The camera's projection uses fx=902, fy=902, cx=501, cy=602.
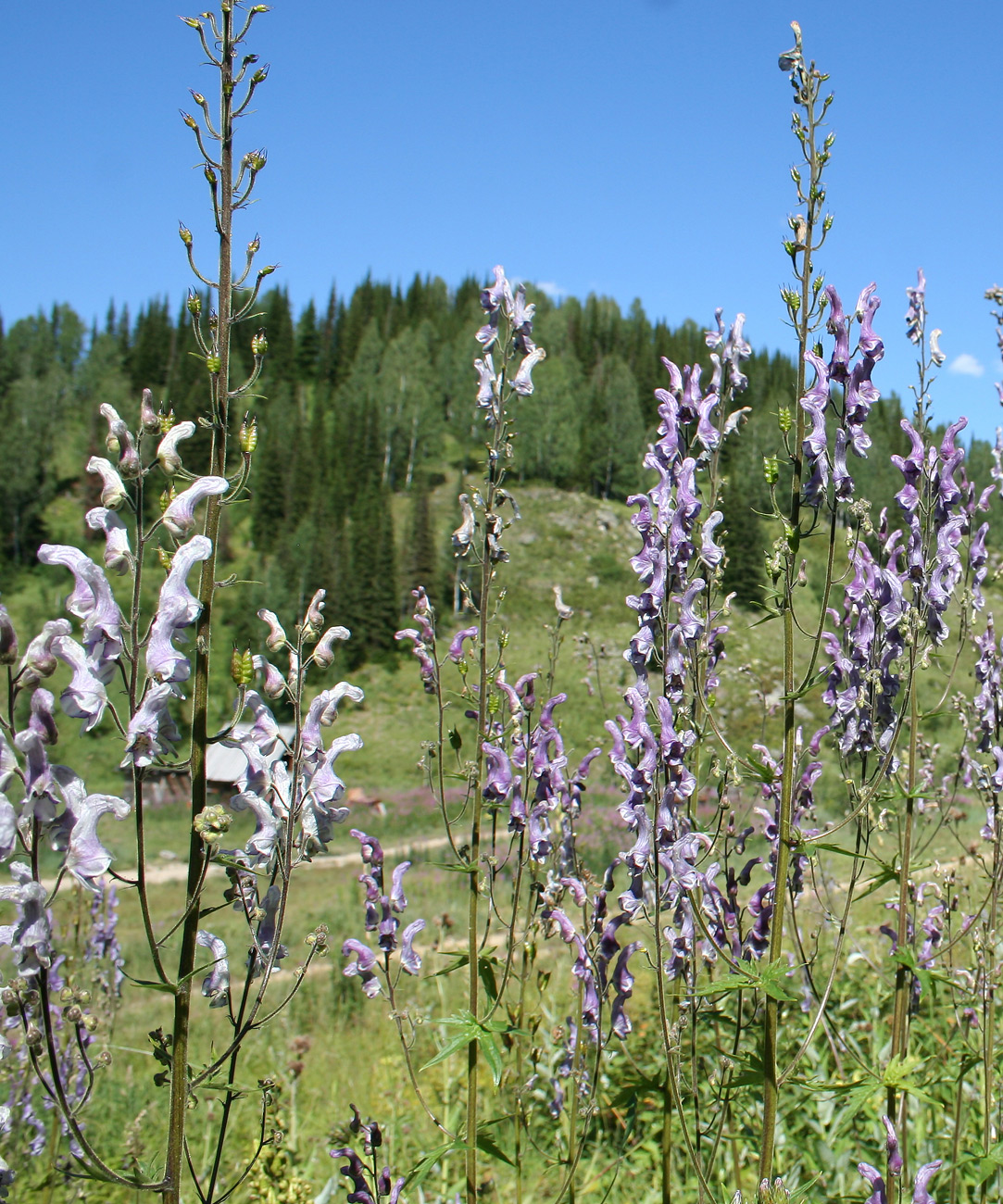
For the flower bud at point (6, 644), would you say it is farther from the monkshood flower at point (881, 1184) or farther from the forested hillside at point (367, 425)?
the forested hillside at point (367, 425)

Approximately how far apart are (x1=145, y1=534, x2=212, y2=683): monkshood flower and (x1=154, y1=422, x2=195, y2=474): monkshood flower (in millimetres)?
230

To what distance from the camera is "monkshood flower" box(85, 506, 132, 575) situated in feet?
6.69

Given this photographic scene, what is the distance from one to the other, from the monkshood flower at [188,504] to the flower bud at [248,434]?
9 cm

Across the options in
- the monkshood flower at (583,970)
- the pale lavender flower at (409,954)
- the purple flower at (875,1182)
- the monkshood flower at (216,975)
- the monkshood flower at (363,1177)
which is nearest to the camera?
the monkshood flower at (216,975)

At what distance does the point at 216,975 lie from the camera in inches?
88.1

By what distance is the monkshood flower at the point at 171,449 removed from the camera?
2.05 meters

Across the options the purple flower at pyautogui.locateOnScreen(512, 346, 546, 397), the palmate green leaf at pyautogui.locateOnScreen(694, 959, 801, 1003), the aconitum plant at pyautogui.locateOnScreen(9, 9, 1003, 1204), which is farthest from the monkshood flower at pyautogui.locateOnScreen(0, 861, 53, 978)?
the purple flower at pyautogui.locateOnScreen(512, 346, 546, 397)

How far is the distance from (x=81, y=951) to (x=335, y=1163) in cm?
209

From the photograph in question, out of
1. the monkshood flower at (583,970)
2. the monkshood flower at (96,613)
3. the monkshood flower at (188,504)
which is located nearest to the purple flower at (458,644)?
the monkshood flower at (583,970)

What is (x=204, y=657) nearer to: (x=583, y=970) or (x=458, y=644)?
(x=458, y=644)

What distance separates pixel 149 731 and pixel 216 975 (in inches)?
29.7

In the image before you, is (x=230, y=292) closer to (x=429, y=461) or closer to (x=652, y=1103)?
(x=652, y=1103)

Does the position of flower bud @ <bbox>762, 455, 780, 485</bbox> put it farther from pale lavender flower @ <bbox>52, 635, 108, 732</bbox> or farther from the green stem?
pale lavender flower @ <bbox>52, 635, 108, 732</bbox>

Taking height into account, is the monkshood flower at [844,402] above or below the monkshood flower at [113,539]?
above
